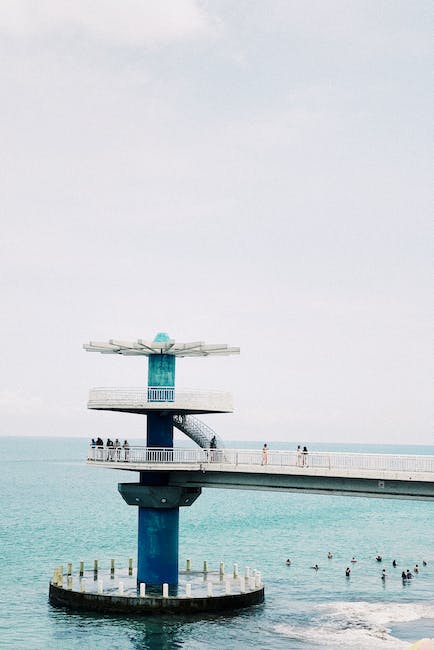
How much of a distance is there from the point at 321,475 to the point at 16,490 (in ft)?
450

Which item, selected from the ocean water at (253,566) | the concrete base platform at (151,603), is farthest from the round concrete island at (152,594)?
the ocean water at (253,566)

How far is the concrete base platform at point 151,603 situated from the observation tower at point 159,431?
3141 millimetres

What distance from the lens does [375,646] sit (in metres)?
45.1

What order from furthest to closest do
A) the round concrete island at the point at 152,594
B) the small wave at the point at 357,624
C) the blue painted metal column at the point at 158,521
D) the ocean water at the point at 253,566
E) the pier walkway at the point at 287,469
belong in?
the blue painted metal column at the point at 158,521 → the round concrete island at the point at 152,594 → the ocean water at the point at 253,566 → the small wave at the point at 357,624 → the pier walkway at the point at 287,469

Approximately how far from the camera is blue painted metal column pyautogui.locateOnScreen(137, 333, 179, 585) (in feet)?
174

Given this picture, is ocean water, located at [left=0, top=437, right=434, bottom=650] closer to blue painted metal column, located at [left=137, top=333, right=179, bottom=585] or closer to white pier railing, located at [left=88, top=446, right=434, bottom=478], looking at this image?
blue painted metal column, located at [left=137, top=333, right=179, bottom=585]

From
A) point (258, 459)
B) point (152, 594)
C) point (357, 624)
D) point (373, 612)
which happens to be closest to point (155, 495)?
point (152, 594)

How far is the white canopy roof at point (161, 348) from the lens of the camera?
5341 cm

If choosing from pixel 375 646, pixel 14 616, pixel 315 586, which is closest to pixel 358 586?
pixel 315 586

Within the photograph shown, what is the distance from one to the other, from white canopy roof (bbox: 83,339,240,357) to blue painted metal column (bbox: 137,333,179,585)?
768mm

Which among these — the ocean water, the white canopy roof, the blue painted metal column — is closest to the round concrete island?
the ocean water

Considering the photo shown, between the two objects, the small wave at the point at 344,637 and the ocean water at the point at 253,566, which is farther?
the ocean water at the point at 253,566

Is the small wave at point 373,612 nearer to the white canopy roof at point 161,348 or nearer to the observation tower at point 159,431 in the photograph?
the observation tower at point 159,431

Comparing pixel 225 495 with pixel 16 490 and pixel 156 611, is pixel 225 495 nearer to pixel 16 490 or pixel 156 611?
pixel 16 490
